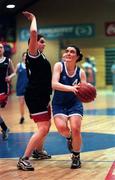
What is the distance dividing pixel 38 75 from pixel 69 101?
0.58 metres

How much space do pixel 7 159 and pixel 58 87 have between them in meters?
1.49

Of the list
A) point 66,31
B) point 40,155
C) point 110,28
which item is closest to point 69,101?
point 40,155

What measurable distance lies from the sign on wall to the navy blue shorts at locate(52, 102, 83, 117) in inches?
859

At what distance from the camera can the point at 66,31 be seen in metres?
29.1

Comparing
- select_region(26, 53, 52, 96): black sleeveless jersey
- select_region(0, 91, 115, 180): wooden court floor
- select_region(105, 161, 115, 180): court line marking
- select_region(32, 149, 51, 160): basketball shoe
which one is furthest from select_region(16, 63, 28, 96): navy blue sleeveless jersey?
select_region(105, 161, 115, 180): court line marking

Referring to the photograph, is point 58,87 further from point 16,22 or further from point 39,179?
point 16,22

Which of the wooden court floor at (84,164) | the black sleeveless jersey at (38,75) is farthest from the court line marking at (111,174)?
the black sleeveless jersey at (38,75)

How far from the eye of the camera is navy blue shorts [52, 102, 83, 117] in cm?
690

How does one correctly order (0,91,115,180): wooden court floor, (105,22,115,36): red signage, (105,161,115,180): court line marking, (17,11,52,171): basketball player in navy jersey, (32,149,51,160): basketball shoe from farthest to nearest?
(105,22,115,36): red signage
(32,149,51,160): basketball shoe
(17,11,52,171): basketball player in navy jersey
(0,91,115,180): wooden court floor
(105,161,115,180): court line marking

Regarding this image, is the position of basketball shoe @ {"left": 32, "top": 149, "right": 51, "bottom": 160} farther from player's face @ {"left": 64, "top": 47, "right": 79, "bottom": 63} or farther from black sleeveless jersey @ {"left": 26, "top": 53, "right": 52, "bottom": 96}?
player's face @ {"left": 64, "top": 47, "right": 79, "bottom": 63}

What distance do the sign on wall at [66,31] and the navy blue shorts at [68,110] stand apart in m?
21.8

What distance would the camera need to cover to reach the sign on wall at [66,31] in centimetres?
2855

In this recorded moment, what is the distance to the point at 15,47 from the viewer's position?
2991cm

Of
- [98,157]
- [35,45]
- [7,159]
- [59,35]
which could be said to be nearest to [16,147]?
[7,159]
